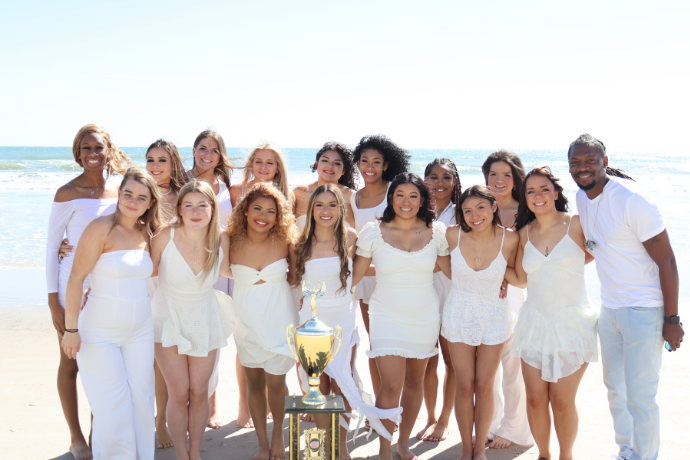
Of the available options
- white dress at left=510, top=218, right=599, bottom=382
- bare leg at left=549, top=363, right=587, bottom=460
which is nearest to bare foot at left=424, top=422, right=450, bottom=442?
bare leg at left=549, top=363, right=587, bottom=460

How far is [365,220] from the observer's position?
18.5 ft

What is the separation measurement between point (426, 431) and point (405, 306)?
1420 millimetres

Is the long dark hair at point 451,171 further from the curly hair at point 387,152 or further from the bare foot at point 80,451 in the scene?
the bare foot at point 80,451

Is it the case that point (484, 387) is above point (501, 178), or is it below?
below

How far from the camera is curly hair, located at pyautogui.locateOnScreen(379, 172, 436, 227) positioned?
15.1 feet

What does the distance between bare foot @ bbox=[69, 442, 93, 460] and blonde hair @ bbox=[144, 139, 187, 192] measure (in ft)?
7.53

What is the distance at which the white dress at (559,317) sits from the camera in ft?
13.6

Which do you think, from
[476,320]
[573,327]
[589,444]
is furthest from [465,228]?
[589,444]

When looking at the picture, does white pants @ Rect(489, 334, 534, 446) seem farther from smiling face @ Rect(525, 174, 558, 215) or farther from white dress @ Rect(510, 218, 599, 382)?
smiling face @ Rect(525, 174, 558, 215)

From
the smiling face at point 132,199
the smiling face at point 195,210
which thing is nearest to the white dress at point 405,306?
the smiling face at point 195,210

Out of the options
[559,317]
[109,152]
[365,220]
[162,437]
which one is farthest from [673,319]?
[109,152]

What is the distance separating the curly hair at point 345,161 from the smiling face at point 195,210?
72.1 inches

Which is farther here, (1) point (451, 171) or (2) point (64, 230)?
(1) point (451, 171)

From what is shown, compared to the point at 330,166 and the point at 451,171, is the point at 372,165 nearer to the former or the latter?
the point at 330,166
